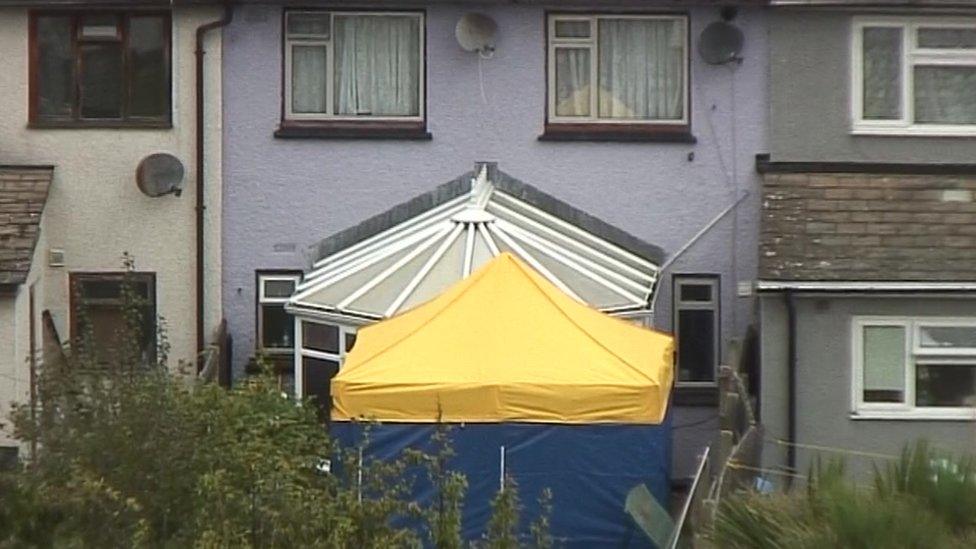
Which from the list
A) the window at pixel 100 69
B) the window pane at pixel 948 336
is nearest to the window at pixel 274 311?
the window at pixel 100 69

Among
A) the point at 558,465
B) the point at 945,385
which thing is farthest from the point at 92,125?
the point at 945,385

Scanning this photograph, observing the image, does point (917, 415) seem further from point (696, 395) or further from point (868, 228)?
point (696, 395)

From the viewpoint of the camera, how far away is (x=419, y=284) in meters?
17.5

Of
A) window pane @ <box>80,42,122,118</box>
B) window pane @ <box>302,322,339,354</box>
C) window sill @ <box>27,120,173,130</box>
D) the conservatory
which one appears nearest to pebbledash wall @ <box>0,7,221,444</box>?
window sill @ <box>27,120,173,130</box>

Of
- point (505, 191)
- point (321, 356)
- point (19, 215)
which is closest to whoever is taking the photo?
point (321, 356)

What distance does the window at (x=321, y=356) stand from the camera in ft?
59.0

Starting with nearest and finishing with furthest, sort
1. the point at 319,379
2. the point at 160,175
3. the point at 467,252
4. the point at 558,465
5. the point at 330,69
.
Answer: the point at 558,465 → the point at 467,252 → the point at 319,379 → the point at 160,175 → the point at 330,69

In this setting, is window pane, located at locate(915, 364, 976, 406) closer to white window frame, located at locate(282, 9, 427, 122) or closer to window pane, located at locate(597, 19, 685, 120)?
window pane, located at locate(597, 19, 685, 120)

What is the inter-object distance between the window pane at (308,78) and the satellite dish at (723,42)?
12.3ft

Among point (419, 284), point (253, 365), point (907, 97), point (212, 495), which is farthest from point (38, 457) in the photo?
point (907, 97)

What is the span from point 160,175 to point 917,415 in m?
7.51

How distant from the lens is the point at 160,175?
1945 cm

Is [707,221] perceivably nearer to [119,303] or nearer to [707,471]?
[707,471]

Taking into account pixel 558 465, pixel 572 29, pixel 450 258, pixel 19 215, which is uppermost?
pixel 572 29
